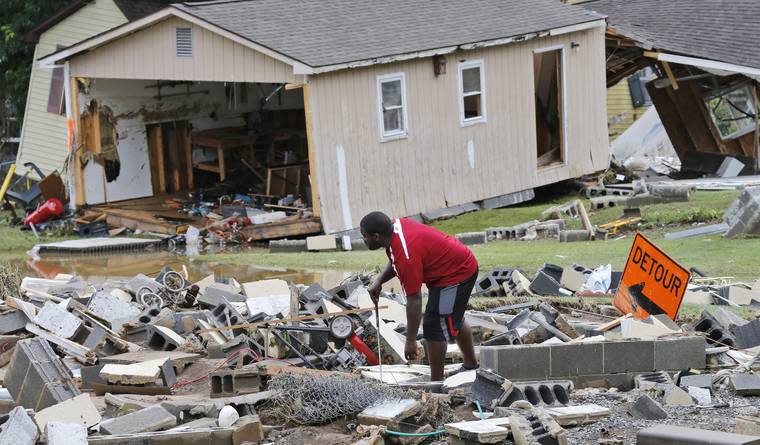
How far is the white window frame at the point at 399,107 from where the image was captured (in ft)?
72.3

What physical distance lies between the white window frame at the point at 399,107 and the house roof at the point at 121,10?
882 cm

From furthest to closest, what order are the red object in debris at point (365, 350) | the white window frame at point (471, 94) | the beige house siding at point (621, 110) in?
the beige house siding at point (621, 110) → the white window frame at point (471, 94) → the red object in debris at point (365, 350)

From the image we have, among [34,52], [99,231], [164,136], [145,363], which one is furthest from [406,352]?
[34,52]

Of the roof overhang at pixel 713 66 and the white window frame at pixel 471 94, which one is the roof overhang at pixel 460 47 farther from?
the roof overhang at pixel 713 66

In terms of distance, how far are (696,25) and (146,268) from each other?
1556 centimetres

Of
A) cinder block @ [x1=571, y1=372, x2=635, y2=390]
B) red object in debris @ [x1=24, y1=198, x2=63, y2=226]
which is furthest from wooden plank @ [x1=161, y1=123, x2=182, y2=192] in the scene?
cinder block @ [x1=571, y1=372, x2=635, y2=390]

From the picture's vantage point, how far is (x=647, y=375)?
9766mm

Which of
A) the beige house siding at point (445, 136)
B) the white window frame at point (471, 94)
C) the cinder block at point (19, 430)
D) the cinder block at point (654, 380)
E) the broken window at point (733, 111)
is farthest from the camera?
the broken window at point (733, 111)

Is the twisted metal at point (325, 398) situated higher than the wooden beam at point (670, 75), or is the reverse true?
the wooden beam at point (670, 75)

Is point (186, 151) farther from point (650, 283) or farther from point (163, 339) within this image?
point (650, 283)

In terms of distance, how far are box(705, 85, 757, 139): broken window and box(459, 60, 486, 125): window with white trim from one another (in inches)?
260

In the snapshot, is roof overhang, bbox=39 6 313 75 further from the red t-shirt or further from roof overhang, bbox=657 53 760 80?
the red t-shirt

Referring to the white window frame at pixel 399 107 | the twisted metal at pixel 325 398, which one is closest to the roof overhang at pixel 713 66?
the white window frame at pixel 399 107

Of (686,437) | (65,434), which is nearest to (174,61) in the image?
(65,434)
